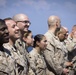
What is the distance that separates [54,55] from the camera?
6629mm

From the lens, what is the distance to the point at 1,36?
13.2ft

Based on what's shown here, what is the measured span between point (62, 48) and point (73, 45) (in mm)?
939

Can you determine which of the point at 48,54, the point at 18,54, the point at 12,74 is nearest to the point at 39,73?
the point at 48,54

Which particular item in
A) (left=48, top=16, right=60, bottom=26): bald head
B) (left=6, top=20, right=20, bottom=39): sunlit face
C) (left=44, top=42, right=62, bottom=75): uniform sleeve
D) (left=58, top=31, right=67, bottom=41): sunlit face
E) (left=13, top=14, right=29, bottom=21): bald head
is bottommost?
(left=44, top=42, right=62, bottom=75): uniform sleeve

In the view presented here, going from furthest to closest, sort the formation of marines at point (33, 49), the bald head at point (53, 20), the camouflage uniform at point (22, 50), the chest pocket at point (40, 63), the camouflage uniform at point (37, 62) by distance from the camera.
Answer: the bald head at point (53, 20), the chest pocket at point (40, 63), the camouflage uniform at point (37, 62), the camouflage uniform at point (22, 50), the formation of marines at point (33, 49)

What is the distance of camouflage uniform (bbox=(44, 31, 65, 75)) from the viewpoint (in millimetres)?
6520

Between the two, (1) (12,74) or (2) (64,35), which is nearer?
(1) (12,74)

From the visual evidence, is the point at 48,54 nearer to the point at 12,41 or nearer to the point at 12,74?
the point at 12,41

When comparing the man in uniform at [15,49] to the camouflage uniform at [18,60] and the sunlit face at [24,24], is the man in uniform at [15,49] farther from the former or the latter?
the sunlit face at [24,24]

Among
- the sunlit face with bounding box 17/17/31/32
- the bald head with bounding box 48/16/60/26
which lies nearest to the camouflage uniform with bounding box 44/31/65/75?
the bald head with bounding box 48/16/60/26

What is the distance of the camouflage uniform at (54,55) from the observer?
6.52 meters

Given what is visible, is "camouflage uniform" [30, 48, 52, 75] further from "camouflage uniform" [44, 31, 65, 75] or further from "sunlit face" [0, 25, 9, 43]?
"sunlit face" [0, 25, 9, 43]

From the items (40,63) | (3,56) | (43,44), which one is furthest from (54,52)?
(3,56)

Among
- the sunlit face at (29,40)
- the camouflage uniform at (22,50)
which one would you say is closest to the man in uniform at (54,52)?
the sunlit face at (29,40)
